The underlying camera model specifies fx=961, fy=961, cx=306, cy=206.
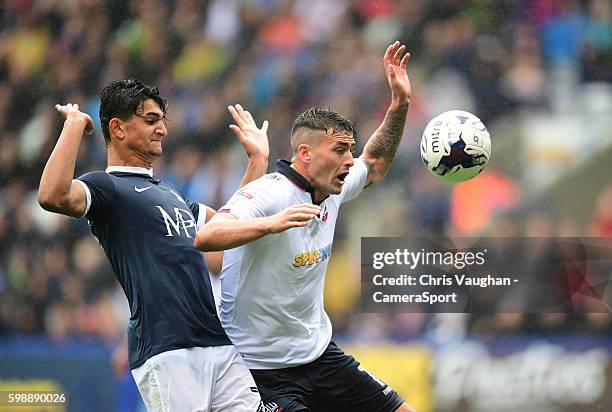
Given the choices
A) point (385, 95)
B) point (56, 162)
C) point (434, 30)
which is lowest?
point (56, 162)

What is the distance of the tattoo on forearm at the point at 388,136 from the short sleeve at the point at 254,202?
911 millimetres

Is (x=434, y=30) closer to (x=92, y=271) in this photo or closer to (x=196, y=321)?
(x=92, y=271)

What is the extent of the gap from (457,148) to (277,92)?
8.45 ft

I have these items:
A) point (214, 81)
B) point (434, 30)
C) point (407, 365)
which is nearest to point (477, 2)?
point (434, 30)

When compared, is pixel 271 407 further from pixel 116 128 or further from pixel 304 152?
pixel 116 128

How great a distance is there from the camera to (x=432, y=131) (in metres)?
5.26

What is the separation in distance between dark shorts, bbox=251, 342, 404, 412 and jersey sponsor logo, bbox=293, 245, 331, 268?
1.58ft

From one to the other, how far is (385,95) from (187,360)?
3.89 metres

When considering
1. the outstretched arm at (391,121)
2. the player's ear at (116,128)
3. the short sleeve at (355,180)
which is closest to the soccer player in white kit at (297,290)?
the short sleeve at (355,180)

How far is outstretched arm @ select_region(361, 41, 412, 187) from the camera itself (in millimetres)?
4965

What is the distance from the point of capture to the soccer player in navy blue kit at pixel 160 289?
3.92 metres

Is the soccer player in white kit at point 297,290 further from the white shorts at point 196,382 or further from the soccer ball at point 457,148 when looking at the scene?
the soccer ball at point 457,148

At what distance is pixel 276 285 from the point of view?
442 cm

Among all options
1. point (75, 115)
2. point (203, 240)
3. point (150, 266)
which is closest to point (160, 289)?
point (150, 266)
